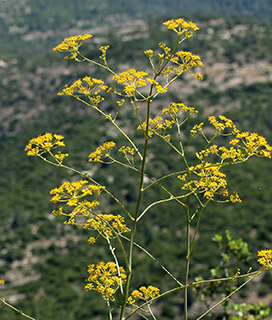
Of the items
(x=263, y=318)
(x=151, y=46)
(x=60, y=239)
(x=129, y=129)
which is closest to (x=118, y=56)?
(x=151, y=46)

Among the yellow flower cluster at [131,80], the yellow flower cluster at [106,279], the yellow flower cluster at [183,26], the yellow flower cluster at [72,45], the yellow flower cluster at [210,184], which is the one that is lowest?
the yellow flower cluster at [106,279]

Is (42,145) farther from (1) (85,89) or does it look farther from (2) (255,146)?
(2) (255,146)

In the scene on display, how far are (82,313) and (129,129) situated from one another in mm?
43265

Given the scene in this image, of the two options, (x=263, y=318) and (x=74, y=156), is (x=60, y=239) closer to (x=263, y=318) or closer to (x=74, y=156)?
(x=74, y=156)

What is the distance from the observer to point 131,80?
14.2 ft

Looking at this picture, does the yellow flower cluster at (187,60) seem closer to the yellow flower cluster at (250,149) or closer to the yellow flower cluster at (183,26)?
the yellow flower cluster at (183,26)

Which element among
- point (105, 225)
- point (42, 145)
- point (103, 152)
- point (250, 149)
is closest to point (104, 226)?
point (105, 225)

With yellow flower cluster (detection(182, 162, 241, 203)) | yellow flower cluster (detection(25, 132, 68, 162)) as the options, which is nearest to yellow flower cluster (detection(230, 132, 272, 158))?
yellow flower cluster (detection(182, 162, 241, 203))

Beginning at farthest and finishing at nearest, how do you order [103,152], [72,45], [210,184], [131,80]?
[103,152], [210,184], [72,45], [131,80]

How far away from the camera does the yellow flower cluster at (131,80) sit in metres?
4.22

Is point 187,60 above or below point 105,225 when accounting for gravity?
above

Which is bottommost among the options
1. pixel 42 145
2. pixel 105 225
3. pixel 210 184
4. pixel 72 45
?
pixel 105 225

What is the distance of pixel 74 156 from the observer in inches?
4264

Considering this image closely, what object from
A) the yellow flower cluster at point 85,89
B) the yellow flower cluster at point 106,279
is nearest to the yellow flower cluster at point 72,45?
the yellow flower cluster at point 85,89
